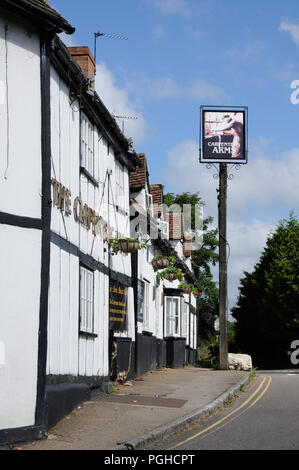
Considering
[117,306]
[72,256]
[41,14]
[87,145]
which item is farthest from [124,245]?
[41,14]

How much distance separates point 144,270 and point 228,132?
292 inches

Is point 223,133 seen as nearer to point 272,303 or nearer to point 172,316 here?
point 172,316

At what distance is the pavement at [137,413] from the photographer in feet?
30.8

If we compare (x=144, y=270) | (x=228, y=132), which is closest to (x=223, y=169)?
(x=228, y=132)

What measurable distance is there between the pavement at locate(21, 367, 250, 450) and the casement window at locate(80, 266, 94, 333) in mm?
1496

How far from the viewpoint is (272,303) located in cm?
4762

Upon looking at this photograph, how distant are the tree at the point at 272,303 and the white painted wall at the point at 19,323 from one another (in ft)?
119

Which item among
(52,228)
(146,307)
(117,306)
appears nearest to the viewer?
(52,228)

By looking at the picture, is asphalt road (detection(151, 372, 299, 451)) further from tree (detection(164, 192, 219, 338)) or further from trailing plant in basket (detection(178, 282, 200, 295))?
tree (detection(164, 192, 219, 338))

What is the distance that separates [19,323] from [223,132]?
17.6 meters

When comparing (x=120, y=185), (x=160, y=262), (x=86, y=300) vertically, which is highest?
(x=120, y=185)

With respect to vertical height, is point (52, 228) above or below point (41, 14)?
below
